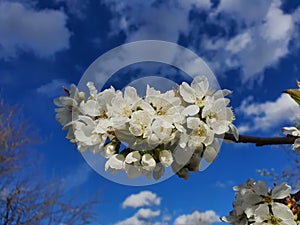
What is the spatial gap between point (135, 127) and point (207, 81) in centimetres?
19

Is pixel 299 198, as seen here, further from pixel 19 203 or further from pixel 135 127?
pixel 19 203

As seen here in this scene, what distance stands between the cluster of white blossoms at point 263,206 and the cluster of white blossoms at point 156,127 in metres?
0.14

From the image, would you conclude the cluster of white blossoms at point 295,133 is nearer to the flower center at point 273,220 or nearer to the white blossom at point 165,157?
the flower center at point 273,220

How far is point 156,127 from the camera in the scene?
2.23 feet

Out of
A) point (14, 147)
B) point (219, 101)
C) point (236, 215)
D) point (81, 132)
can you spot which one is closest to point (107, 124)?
point (81, 132)

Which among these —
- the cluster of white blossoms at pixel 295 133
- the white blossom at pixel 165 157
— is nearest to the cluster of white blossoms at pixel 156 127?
the white blossom at pixel 165 157

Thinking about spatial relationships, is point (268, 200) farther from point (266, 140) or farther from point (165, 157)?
point (165, 157)

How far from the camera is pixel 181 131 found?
2.26 ft

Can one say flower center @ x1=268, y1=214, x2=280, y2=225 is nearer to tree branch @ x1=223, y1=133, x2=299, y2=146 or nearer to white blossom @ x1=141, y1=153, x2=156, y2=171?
tree branch @ x1=223, y1=133, x2=299, y2=146

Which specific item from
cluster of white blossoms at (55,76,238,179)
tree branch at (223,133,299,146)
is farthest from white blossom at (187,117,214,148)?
tree branch at (223,133,299,146)

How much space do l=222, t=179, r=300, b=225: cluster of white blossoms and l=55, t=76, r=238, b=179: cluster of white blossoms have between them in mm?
144

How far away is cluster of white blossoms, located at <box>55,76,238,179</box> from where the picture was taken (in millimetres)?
694

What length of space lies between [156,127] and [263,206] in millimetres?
276

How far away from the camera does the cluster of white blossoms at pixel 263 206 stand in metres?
0.78
